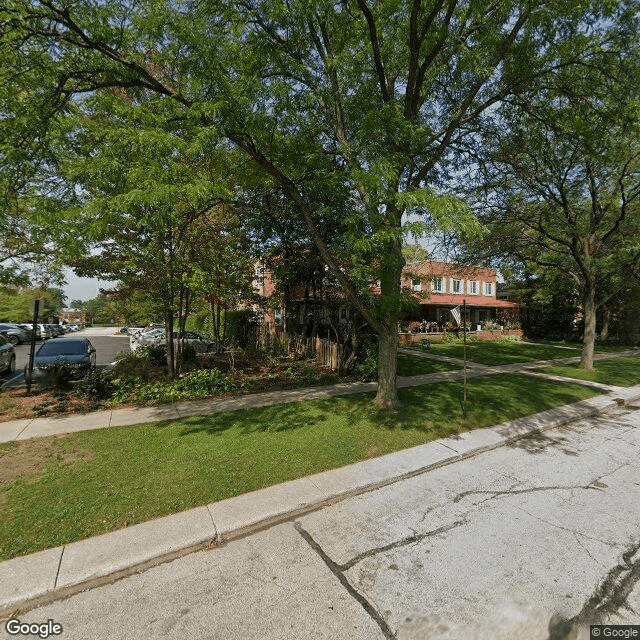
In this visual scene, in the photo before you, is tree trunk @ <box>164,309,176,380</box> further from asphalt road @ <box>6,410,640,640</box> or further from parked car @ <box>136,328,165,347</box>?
parked car @ <box>136,328,165,347</box>

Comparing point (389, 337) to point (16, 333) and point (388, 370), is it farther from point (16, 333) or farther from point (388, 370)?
point (16, 333)

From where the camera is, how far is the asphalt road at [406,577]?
260 cm

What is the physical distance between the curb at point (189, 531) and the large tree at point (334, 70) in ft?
8.97

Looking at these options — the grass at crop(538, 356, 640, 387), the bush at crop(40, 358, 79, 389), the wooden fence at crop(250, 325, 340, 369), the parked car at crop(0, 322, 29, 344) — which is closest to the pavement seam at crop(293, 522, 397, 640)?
the wooden fence at crop(250, 325, 340, 369)

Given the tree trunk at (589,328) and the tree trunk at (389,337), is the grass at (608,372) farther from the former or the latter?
the tree trunk at (389,337)

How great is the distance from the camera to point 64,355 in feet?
36.5

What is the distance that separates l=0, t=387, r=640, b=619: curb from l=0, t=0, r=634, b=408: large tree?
2734 millimetres

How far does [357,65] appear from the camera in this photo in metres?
7.93

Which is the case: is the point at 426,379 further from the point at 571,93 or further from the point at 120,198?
the point at 120,198

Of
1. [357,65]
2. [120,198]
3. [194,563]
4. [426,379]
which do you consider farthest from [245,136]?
[426,379]

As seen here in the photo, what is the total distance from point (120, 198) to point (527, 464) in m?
7.75

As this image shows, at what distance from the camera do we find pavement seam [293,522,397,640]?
2.60m

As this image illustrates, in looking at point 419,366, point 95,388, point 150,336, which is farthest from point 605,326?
point 95,388

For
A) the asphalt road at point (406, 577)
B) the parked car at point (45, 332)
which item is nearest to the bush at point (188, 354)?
the asphalt road at point (406, 577)
